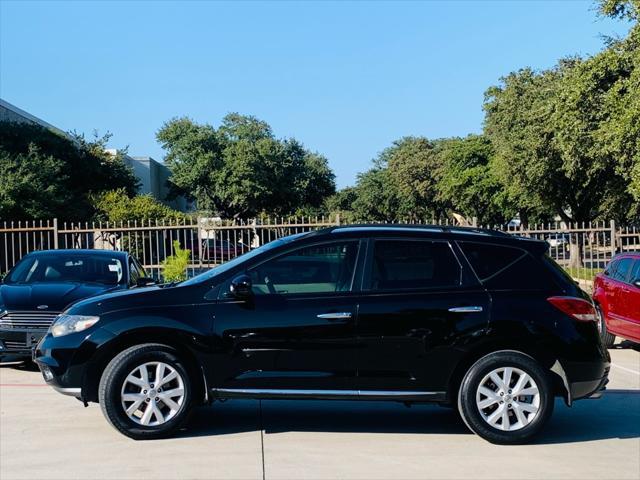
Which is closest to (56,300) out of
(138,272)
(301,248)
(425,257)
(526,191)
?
(138,272)

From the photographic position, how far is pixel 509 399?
6105 millimetres

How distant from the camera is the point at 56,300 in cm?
949

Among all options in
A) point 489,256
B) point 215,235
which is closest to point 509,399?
point 489,256

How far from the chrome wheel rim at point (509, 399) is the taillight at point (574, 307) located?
2.16 feet

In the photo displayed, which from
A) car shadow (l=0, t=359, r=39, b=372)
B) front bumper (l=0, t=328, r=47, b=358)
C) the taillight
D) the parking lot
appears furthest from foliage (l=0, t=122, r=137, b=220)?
the taillight

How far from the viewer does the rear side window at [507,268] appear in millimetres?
6332

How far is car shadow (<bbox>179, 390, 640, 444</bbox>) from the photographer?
6555mm

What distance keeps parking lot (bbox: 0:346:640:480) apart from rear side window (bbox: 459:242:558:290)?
4.49ft

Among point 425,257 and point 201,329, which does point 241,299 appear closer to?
point 201,329

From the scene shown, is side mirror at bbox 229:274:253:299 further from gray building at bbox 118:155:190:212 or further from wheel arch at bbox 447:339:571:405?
gray building at bbox 118:155:190:212

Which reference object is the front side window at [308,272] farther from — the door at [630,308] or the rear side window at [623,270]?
the rear side window at [623,270]

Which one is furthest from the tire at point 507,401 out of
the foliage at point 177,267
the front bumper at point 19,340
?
the foliage at point 177,267

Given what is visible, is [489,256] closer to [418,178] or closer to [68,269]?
[68,269]

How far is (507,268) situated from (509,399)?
1.14m
